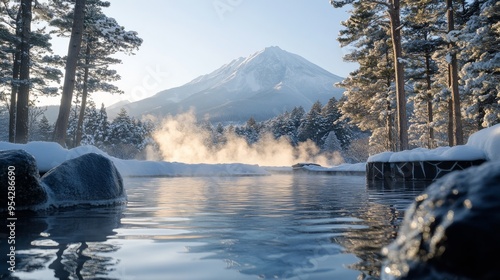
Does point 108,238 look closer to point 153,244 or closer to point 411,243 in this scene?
point 153,244

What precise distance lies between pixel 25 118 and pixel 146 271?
1392cm

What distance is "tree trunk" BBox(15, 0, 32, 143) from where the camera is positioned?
1325 centimetres

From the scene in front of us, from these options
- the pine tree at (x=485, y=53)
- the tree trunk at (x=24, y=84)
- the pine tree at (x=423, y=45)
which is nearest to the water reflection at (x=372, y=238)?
the pine tree at (x=485, y=53)

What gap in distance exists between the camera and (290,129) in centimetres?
6950

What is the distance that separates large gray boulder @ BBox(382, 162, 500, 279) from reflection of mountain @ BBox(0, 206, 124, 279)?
139 centimetres

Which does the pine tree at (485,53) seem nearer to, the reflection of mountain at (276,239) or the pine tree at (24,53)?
the reflection of mountain at (276,239)

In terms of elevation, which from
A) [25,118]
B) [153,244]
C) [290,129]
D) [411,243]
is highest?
[290,129]

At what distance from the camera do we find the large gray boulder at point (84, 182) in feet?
16.7

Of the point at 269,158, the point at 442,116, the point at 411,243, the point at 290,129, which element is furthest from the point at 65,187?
the point at 290,129

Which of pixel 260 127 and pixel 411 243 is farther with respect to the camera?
pixel 260 127

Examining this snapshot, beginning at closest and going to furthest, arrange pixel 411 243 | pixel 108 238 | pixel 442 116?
pixel 411 243 → pixel 108 238 → pixel 442 116

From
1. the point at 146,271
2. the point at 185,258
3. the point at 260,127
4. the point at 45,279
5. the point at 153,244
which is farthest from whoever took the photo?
the point at 260,127

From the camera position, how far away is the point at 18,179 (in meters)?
4.36

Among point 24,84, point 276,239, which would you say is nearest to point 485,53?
point 276,239
